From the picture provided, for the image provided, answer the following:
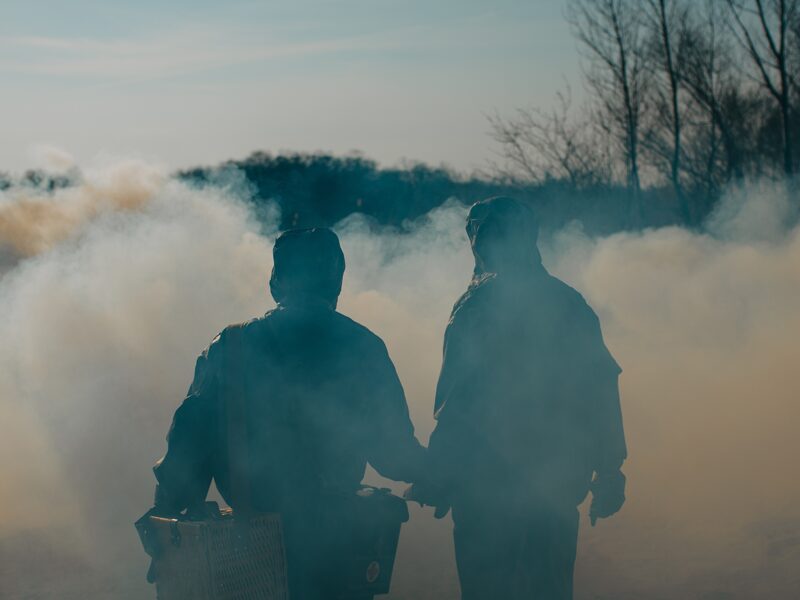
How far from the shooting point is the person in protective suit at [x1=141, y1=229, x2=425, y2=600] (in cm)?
375

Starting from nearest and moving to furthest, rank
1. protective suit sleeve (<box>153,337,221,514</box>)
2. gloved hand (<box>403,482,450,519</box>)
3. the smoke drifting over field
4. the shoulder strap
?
1. the shoulder strap
2. protective suit sleeve (<box>153,337,221,514</box>)
3. gloved hand (<box>403,482,450,519</box>)
4. the smoke drifting over field

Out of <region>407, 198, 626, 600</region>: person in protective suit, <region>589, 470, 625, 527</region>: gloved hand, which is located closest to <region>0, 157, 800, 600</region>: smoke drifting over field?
<region>407, 198, 626, 600</region>: person in protective suit

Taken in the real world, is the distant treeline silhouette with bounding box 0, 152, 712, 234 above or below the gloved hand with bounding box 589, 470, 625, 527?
above

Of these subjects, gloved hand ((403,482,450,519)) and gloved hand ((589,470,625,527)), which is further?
gloved hand ((589,470,625,527))

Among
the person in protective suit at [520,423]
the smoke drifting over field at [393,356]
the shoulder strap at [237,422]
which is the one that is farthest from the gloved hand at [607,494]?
the smoke drifting over field at [393,356]

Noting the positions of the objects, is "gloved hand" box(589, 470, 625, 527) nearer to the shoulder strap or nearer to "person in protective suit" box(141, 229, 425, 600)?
"person in protective suit" box(141, 229, 425, 600)

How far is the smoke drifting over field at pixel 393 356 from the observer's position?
847 cm

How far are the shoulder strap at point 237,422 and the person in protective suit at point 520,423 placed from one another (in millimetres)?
1198

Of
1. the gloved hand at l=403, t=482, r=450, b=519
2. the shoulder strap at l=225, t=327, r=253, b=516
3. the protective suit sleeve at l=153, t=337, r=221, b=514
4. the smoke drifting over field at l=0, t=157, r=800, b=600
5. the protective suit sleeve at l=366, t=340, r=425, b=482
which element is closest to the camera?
the shoulder strap at l=225, t=327, r=253, b=516

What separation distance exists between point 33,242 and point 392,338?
454 centimetres

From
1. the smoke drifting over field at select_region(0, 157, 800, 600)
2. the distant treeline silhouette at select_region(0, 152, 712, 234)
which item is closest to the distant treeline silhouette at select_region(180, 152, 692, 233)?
the distant treeline silhouette at select_region(0, 152, 712, 234)

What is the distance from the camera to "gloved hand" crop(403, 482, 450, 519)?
445cm

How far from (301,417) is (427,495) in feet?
2.91

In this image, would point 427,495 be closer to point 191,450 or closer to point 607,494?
point 607,494
